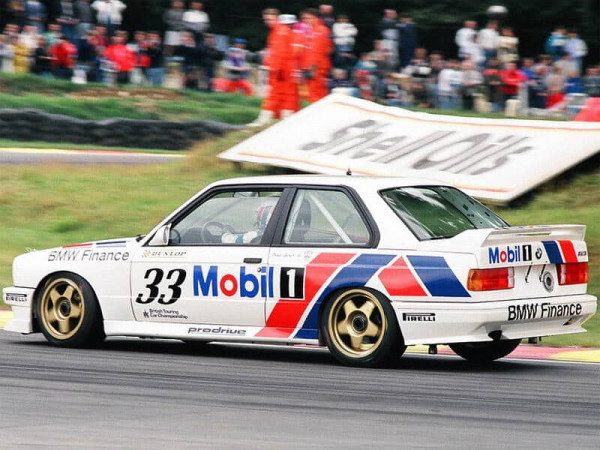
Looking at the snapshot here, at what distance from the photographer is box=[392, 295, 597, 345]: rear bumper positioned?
9.29m

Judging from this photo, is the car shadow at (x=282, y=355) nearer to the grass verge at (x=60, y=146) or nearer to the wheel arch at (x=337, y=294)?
the wheel arch at (x=337, y=294)

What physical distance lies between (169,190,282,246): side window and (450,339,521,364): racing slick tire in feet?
5.41

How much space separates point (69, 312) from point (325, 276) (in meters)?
2.14

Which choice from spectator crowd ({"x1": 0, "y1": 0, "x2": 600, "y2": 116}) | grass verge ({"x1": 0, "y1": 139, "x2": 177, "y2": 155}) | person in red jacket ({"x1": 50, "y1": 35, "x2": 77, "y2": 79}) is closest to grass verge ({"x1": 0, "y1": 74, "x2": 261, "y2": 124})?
person in red jacket ({"x1": 50, "y1": 35, "x2": 77, "y2": 79})

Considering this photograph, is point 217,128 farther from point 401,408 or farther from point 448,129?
point 401,408

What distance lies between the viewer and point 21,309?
1095 centimetres

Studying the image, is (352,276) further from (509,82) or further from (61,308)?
(509,82)

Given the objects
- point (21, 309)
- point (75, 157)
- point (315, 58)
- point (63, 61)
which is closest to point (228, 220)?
point (21, 309)

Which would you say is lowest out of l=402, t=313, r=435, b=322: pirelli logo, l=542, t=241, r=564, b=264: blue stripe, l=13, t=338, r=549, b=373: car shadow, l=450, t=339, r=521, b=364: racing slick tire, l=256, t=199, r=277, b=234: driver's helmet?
l=13, t=338, r=549, b=373: car shadow

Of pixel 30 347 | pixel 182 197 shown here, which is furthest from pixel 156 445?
pixel 182 197

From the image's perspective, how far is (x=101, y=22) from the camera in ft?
104

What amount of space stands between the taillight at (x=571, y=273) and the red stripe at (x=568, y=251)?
4 centimetres

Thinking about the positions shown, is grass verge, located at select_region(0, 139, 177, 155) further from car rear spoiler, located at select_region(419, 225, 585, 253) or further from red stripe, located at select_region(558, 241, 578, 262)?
car rear spoiler, located at select_region(419, 225, 585, 253)

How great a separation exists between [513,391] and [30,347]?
12.6 feet
